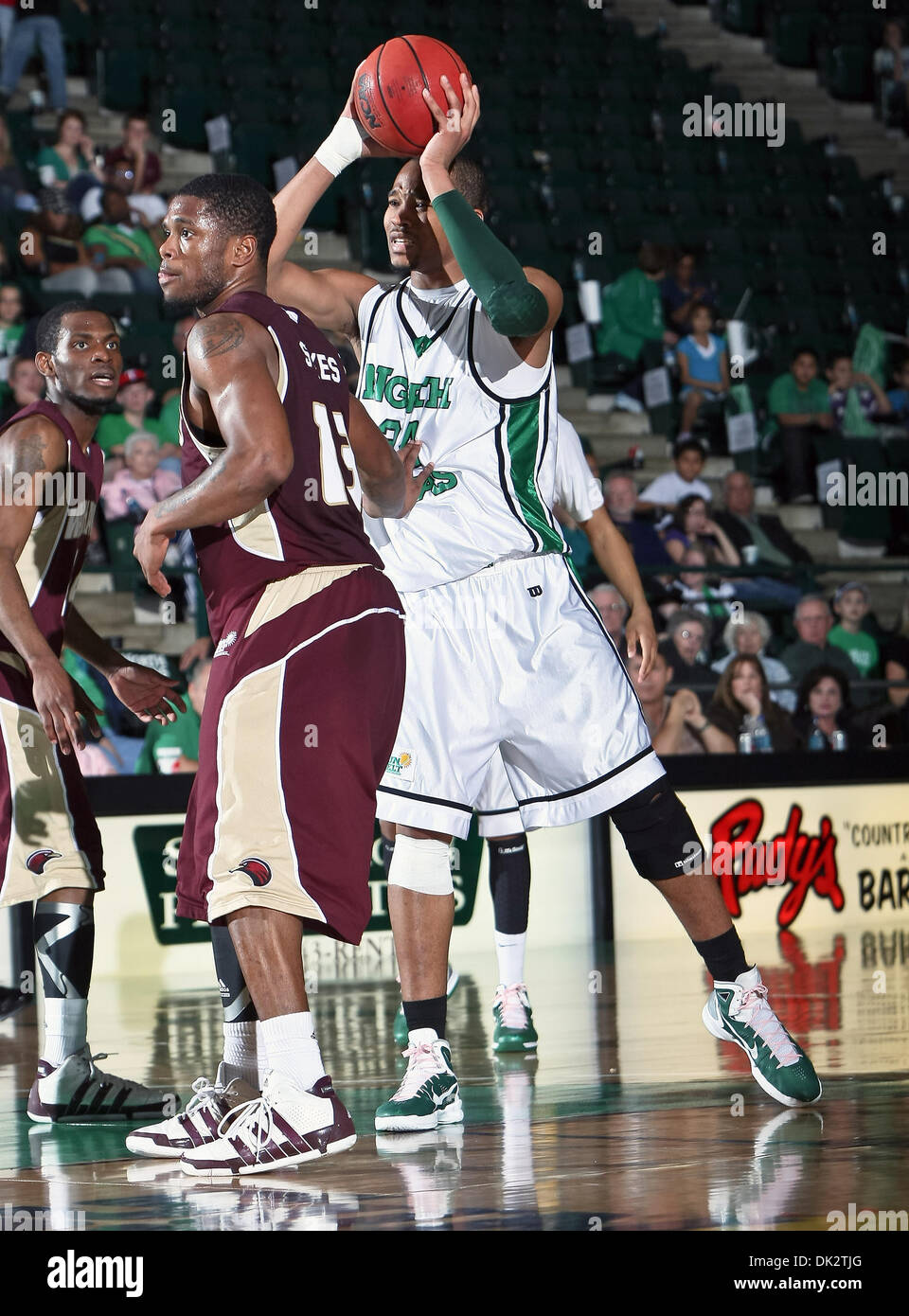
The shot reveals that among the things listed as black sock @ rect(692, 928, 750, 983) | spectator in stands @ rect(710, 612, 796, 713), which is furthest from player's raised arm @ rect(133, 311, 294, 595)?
spectator in stands @ rect(710, 612, 796, 713)

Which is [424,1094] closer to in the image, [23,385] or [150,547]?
[150,547]

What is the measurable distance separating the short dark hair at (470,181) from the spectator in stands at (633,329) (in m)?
8.35

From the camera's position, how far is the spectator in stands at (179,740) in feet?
26.8

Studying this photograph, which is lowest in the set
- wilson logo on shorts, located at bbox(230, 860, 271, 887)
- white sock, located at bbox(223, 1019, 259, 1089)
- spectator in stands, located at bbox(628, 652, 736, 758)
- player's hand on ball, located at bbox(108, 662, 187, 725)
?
white sock, located at bbox(223, 1019, 259, 1089)

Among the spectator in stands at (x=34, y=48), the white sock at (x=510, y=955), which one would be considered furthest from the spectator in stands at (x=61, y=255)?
the white sock at (x=510, y=955)

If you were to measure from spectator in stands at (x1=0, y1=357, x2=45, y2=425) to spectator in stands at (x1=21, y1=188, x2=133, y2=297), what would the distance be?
5.12 ft

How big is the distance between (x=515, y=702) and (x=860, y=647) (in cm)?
651

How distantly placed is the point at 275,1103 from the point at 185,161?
35.2 feet

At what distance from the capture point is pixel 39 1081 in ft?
14.4

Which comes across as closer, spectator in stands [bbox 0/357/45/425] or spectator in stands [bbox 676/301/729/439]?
spectator in stands [bbox 0/357/45/425]

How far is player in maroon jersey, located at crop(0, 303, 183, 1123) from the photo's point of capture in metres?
4.35

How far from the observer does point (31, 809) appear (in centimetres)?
441

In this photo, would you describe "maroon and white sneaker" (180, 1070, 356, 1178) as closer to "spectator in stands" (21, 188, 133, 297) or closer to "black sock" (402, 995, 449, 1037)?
"black sock" (402, 995, 449, 1037)
